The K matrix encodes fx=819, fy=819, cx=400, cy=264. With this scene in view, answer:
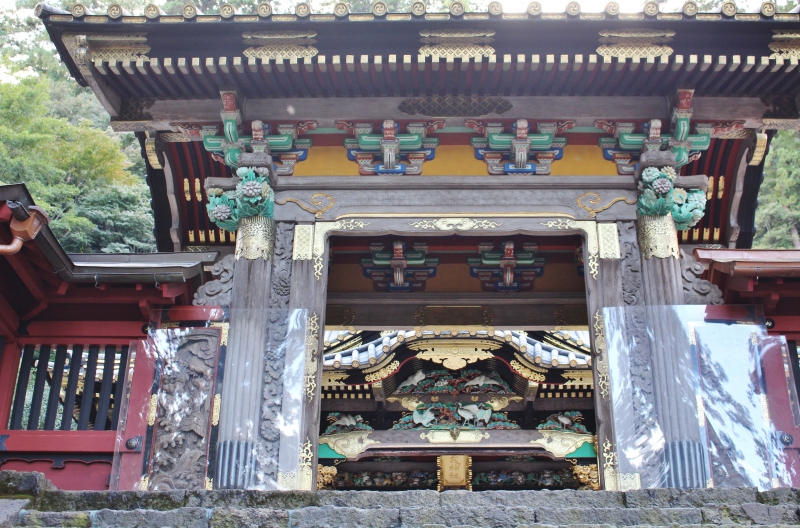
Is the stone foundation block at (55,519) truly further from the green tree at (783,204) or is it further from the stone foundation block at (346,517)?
the green tree at (783,204)

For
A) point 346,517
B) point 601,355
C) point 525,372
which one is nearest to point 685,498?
point 346,517

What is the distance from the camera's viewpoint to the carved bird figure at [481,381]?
14.6 m

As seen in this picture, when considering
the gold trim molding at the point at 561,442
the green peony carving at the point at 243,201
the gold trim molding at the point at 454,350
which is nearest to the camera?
the green peony carving at the point at 243,201

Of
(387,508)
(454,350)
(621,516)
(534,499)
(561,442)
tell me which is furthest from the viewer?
(561,442)

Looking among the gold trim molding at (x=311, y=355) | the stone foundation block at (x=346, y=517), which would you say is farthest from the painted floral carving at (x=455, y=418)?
the stone foundation block at (x=346, y=517)

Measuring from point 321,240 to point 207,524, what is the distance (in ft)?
14.6

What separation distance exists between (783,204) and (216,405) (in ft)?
71.8

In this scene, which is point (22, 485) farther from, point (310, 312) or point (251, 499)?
point (310, 312)

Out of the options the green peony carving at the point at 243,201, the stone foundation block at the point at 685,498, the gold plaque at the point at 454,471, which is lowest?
the stone foundation block at the point at 685,498

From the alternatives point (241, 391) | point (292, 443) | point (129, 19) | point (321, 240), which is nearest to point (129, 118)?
point (129, 19)

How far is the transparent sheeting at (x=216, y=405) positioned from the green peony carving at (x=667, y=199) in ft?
12.7

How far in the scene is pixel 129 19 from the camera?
843 cm

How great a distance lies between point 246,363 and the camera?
323 inches

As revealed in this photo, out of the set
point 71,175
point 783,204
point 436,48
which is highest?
point 783,204
